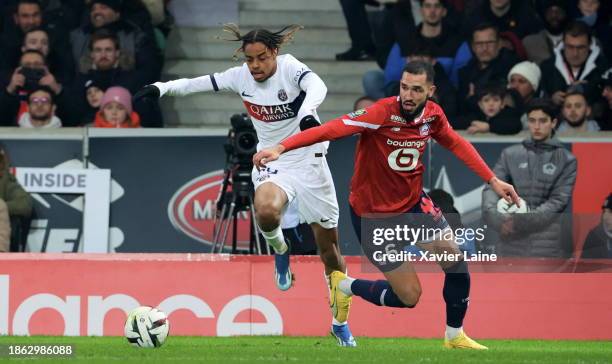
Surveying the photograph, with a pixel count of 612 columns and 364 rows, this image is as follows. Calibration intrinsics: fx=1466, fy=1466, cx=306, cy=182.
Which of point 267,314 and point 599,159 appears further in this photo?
point 599,159

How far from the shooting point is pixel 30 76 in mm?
15406

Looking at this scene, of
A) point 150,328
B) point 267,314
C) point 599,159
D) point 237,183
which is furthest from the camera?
point 599,159

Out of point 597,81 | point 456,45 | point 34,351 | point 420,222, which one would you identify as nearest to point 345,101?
point 456,45

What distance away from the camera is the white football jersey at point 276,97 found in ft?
36.3

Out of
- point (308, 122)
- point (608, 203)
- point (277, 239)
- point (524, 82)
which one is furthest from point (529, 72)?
point (308, 122)

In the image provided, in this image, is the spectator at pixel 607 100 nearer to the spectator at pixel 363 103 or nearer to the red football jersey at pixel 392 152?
the spectator at pixel 363 103

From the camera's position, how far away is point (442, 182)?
48.0ft

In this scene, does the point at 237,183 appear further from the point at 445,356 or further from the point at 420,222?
the point at 445,356

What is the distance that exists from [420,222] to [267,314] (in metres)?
2.43

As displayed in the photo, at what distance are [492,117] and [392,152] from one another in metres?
4.57

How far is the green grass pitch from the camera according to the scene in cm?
915

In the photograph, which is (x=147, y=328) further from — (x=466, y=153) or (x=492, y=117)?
(x=492, y=117)

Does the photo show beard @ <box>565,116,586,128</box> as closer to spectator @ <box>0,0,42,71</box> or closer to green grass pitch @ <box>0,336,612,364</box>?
green grass pitch @ <box>0,336,612,364</box>

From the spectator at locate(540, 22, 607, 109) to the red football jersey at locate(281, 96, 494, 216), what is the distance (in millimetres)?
Result: 5029
